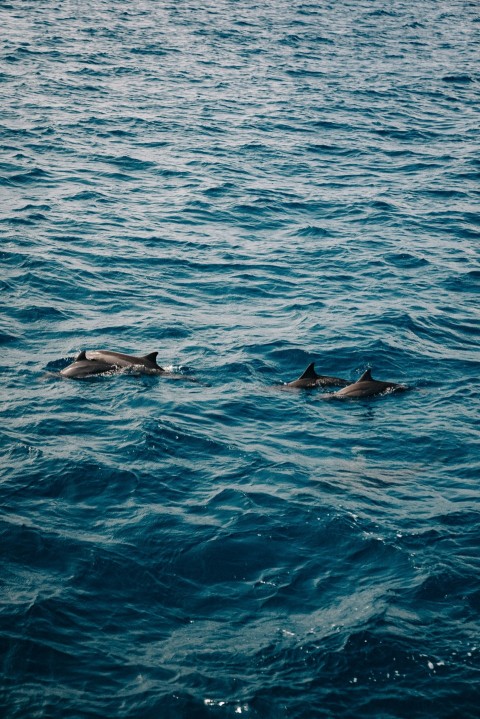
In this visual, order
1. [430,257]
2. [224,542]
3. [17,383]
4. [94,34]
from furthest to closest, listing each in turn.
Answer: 1. [94,34]
2. [430,257]
3. [17,383]
4. [224,542]

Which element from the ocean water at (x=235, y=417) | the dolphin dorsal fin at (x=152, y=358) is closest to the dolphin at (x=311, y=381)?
the ocean water at (x=235, y=417)

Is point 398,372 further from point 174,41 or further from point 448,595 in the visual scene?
point 174,41

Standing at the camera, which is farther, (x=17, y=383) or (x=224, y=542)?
(x=17, y=383)

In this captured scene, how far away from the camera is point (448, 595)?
39.1 feet

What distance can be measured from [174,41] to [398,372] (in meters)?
44.8

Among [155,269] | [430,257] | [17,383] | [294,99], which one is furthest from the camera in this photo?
[294,99]

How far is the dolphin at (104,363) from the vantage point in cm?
1758

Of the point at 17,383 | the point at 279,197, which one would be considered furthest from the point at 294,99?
the point at 17,383

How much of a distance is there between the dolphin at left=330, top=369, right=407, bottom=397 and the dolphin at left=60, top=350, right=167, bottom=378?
4077 millimetres

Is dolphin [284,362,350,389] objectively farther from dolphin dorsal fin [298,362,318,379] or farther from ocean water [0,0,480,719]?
ocean water [0,0,480,719]

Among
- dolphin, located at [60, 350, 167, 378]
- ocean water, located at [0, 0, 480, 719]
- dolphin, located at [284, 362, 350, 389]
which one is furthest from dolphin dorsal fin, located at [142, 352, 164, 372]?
dolphin, located at [284, 362, 350, 389]

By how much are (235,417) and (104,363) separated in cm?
324

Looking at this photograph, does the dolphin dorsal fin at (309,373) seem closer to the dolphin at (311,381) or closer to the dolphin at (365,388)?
the dolphin at (311,381)

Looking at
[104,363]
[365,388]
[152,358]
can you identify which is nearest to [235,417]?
[152,358]
